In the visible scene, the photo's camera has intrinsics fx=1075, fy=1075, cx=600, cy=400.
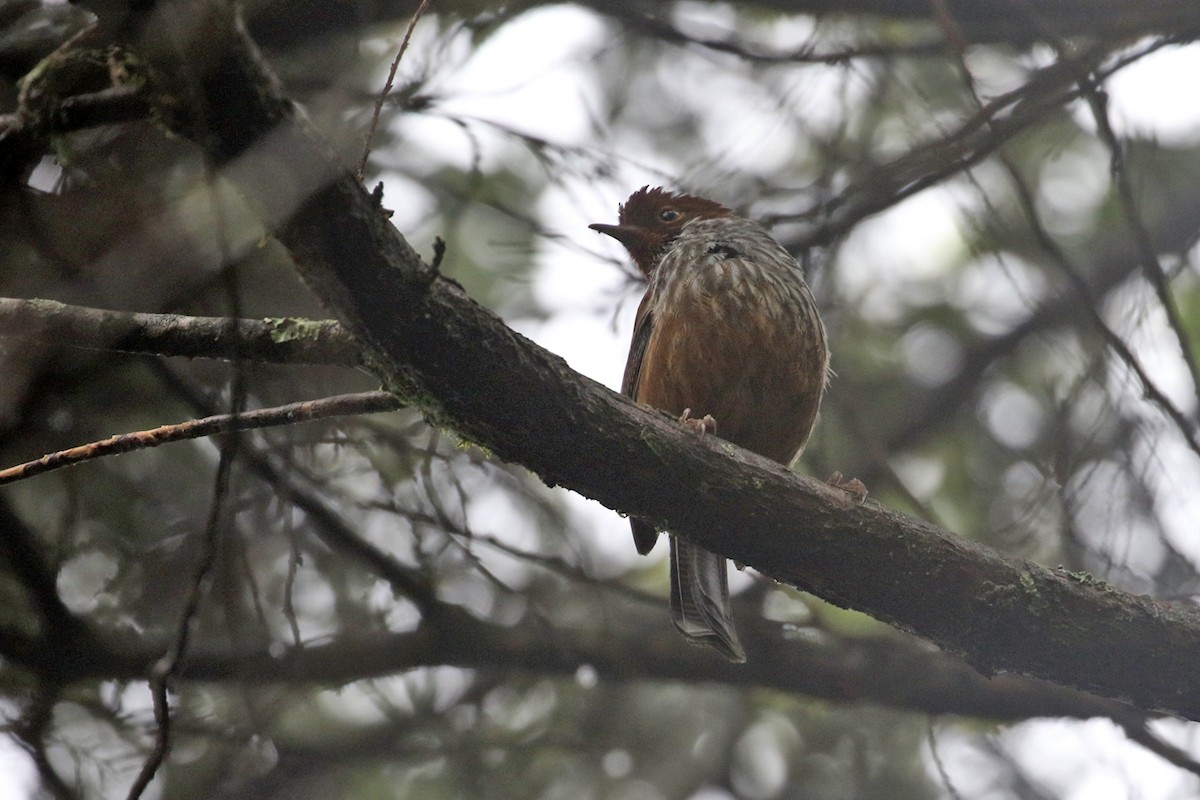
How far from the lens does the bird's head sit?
17.4 ft

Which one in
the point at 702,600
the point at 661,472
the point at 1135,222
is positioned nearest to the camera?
the point at 661,472

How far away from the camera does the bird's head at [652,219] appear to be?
529 centimetres

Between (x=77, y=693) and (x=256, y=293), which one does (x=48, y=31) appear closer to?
(x=256, y=293)

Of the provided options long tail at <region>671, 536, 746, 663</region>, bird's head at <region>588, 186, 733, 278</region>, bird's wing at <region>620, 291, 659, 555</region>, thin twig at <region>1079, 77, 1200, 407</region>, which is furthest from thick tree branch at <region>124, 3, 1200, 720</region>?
bird's head at <region>588, 186, 733, 278</region>

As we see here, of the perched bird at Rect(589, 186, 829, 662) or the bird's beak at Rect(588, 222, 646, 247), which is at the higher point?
the bird's beak at Rect(588, 222, 646, 247)

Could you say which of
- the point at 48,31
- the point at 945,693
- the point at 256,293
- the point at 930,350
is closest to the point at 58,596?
the point at 256,293

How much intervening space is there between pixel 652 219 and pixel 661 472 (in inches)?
105

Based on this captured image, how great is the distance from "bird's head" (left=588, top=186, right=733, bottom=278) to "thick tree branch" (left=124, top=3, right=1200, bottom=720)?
7.51ft

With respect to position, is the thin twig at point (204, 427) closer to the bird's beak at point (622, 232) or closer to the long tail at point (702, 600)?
the long tail at point (702, 600)

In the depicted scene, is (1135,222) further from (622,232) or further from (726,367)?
(622,232)

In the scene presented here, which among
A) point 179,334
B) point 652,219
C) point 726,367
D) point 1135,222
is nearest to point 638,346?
point 726,367

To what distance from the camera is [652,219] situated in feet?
17.7

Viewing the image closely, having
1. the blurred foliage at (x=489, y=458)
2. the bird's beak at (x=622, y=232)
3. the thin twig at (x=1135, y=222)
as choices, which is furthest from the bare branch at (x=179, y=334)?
the thin twig at (x=1135, y=222)

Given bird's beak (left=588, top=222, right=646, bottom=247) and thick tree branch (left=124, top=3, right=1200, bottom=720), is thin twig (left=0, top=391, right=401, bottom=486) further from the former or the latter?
bird's beak (left=588, top=222, right=646, bottom=247)
